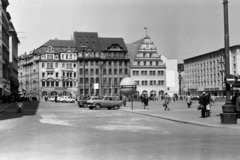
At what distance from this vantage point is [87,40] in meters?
Result: 110

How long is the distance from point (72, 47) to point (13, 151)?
9887 cm

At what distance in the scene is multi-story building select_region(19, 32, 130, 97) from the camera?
351 feet

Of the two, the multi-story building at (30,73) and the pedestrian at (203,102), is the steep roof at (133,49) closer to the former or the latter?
the multi-story building at (30,73)

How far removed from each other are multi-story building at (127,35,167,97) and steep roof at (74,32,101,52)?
11.0 meters

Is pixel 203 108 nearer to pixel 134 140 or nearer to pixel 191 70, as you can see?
pixel 134 140

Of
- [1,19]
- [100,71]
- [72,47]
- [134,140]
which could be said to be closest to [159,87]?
[100,71]

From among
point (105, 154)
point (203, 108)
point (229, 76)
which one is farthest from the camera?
point (203, 108)

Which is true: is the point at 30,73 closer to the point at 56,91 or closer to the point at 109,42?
the point at 56,91

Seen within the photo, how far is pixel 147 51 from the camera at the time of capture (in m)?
106

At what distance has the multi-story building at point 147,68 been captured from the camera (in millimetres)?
105562

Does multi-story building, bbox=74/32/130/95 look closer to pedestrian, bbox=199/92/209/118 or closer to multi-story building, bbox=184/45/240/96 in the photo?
multi-story building, bbox=184/45/240/96

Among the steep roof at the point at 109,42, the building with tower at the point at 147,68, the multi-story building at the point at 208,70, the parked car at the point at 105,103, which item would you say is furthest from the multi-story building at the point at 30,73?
the parked car at the point at 105,103

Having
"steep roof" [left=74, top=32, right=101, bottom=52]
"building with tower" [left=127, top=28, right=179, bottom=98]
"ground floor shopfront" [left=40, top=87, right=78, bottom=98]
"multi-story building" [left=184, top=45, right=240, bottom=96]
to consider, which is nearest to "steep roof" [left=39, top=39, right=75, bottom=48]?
"steep roof" [left=74, top=32, right=101, bottom=52]

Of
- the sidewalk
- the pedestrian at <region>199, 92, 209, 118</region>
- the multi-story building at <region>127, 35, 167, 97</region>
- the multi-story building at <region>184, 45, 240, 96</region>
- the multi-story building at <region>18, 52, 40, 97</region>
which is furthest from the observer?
the multi-story building at <region>18, 52, 40, 97</region>
